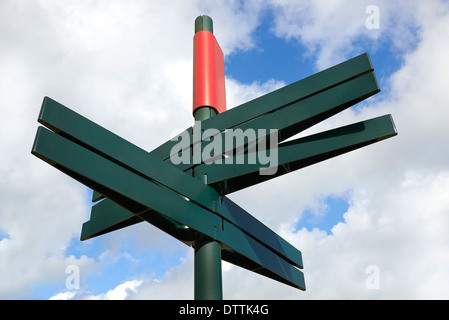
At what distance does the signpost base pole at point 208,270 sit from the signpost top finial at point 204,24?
3.14 m

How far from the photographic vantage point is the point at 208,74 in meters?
6.04

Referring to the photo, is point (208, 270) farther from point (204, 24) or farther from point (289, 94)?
point (204, 24)

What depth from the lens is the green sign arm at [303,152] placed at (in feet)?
14.9

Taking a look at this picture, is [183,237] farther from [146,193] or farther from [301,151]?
[301,151]

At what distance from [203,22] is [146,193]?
326 centimetres

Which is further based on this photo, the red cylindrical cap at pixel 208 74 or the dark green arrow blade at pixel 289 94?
the red cylindrical cap at pixel 208 74

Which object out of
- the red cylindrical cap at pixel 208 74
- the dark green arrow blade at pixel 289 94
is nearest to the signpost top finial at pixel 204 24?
the red cylindrical cap at pixel 208 74

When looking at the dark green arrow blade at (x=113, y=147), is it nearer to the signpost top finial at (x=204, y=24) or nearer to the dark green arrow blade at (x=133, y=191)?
the dark green arrow blade at (x=133, y=191)

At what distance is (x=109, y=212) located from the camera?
17.9 ft

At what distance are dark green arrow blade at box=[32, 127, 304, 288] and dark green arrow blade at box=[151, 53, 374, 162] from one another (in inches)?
36.8

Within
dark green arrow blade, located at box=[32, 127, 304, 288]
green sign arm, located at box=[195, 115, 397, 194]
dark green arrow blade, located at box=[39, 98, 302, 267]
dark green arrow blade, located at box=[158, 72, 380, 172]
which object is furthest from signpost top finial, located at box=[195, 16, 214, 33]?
A: dark green arrow blade, located at box=[32, 127, 304, 288]

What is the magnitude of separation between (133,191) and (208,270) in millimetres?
1126
